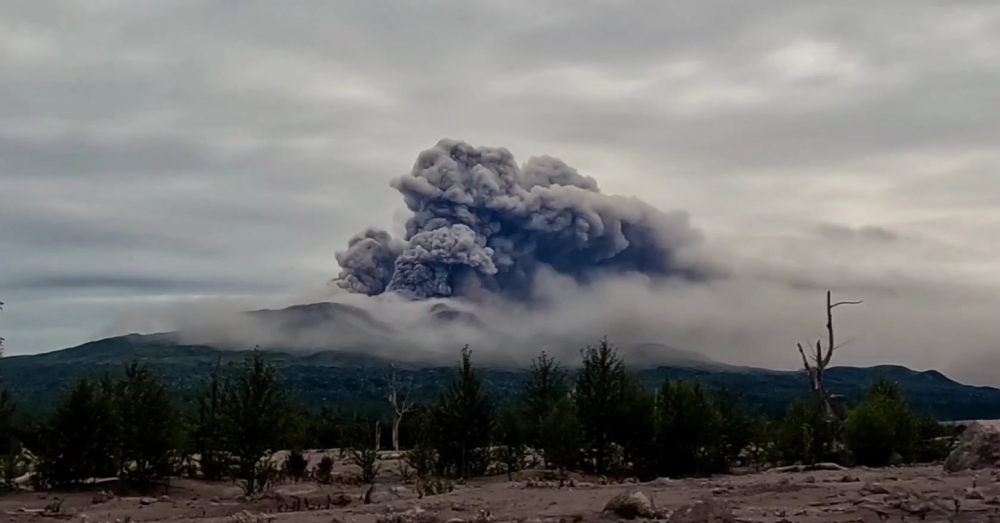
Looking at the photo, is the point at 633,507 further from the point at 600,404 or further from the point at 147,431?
the point at 600,404

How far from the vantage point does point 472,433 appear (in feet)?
119

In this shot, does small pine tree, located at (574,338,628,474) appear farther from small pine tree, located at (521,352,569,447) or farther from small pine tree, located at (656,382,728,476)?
small pine tree, located at (521,352,569,447)

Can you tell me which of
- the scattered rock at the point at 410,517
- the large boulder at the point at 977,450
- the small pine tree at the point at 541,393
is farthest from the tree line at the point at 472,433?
the scattered rock at the point at 410,517

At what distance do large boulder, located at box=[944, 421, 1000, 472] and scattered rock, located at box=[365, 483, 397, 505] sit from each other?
11982 millimetres

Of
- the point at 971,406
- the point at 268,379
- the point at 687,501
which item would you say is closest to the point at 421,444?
the point at 268,379

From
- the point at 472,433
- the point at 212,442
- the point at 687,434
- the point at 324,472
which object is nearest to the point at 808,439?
the point at 687,434

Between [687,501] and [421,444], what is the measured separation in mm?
21512

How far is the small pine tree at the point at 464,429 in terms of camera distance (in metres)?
35.9

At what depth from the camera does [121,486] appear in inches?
1186

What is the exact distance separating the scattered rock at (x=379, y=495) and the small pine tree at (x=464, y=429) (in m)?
14.6

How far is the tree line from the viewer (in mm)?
30266

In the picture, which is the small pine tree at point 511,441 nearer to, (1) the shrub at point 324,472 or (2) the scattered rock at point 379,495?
(1) the shrub at point 324,472

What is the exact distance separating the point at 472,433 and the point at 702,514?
24.2 m

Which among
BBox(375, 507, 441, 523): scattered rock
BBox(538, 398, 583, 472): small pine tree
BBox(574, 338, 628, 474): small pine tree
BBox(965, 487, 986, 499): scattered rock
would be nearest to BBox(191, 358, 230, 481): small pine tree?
BBox(538, 398, 583, 472): small pine tree
